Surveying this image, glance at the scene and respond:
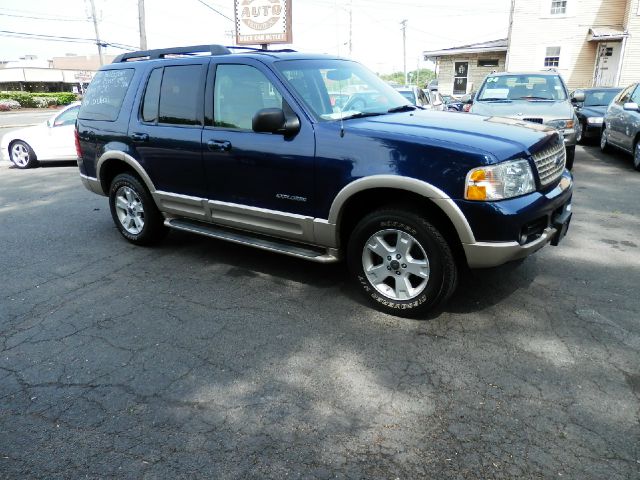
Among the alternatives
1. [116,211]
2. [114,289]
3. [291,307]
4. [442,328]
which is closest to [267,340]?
[291,307]

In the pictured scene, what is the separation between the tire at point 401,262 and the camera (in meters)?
3.44

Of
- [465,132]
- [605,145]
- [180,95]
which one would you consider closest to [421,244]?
[465,132]

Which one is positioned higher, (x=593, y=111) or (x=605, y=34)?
(x=605, y=34)

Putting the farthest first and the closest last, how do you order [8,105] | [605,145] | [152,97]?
[8,105], [605,145], [152,97]

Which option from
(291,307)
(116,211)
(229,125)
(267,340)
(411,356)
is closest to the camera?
(411,356)

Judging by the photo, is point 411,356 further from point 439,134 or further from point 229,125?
point 229,125

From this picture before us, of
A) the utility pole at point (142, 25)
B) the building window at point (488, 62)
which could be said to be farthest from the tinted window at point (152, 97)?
the building window at point (488, 62)

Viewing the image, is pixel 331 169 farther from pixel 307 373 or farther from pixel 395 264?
pixel 307 373

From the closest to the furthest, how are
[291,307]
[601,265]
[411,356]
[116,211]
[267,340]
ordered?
[411,356] → [267,340] → [291,307] → [601,265] → [116,211]

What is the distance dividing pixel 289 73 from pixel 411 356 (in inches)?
96.3

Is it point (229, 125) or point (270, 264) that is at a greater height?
point (229, 125)

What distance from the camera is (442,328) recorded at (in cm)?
356

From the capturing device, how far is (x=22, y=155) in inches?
463

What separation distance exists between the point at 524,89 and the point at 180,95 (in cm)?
732
